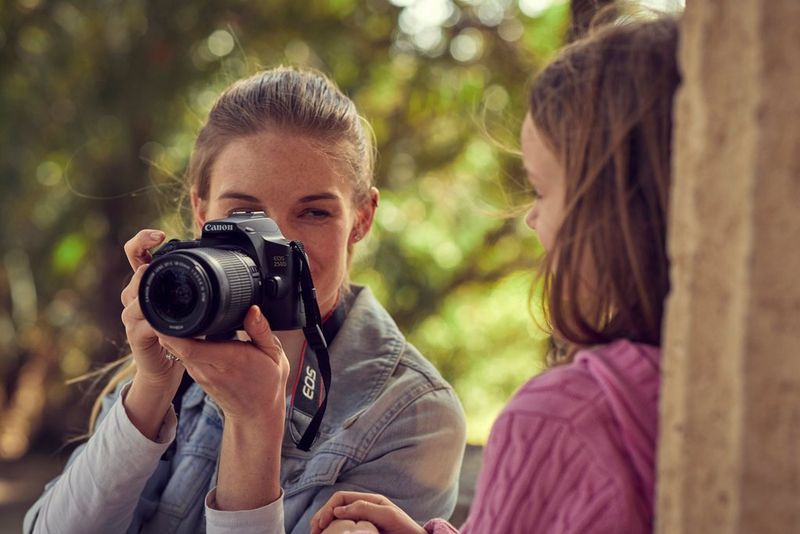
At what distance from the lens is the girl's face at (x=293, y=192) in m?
1.64

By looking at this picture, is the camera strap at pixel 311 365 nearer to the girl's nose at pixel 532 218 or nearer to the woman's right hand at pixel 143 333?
the woman's right hand at pixel 143 333

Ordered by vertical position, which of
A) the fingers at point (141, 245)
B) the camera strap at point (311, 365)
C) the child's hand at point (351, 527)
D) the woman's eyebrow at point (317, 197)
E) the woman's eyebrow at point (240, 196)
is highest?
the woman's eyebrow at point (240, 196)

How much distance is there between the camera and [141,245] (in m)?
1.57

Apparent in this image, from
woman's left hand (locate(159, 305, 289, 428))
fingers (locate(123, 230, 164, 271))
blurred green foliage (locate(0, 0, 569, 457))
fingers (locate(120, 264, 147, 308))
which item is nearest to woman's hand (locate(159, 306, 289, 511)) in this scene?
woman's left hand (locate(159, 305, 289, 428))

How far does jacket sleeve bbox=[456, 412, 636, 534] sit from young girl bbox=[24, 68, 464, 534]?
584 millimetres

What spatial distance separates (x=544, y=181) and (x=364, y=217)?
871mm

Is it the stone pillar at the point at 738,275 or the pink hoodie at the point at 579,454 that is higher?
the stone pillar at the point at 738,275

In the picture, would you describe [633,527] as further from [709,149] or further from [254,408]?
[254,408]

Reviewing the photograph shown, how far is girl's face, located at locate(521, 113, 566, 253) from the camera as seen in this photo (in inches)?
38.7

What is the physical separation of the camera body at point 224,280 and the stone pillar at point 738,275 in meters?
0.71

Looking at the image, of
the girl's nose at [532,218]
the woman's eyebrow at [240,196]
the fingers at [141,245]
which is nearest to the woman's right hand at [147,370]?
the fingers at [141,245]

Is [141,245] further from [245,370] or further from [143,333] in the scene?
[245,370]

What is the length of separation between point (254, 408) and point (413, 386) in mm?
355

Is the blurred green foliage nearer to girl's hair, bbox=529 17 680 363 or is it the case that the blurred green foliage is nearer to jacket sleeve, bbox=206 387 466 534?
jacket sleeve, bbox=206 387 466 534
